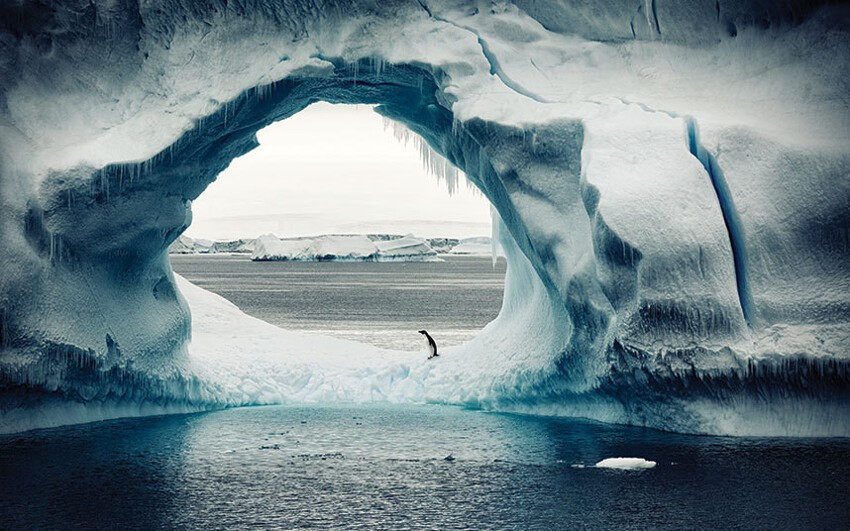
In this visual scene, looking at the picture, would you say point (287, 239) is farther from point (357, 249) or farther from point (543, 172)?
point (543, 172)

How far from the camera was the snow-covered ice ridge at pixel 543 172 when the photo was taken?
40.3 ft

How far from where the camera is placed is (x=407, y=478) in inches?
418

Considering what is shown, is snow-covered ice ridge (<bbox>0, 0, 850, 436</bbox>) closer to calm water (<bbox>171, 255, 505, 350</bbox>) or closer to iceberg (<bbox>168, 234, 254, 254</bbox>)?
calm water (<bbox>171, 255, 505, 350</bbox>)

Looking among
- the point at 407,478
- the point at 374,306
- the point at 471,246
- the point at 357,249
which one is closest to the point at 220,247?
the point at 471,246

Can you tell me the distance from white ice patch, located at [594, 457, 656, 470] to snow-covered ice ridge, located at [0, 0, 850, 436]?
1.69 metres

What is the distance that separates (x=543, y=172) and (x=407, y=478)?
4.49 meters

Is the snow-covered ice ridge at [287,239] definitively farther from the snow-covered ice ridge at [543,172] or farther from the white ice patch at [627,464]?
the white ice patch at [627,464]

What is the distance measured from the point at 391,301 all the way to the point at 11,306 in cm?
3510

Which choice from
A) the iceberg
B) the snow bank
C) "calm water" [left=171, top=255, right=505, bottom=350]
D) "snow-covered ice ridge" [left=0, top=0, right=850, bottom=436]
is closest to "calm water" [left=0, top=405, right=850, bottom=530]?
"snow-covered ice ridge" [left=0, top=0, right=850, bottom=436]

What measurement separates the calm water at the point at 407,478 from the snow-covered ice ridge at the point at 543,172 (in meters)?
0.78

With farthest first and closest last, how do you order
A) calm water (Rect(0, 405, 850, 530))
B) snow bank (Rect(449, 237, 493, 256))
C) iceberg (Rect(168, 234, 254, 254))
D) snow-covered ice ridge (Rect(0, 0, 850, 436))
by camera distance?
snow bank (Rect(449, 237, 493, 256)), iceberg (Rect(168, 234, 254, 254)), snow-covered ice ridge (Rect(0, 0, 850, 436)), calm water (Rect(0, 405, 850, 530))

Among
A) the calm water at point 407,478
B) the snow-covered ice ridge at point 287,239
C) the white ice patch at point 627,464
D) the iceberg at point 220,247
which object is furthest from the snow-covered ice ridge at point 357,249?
the white ice patch at point 627,464

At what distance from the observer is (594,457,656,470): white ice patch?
431 inches

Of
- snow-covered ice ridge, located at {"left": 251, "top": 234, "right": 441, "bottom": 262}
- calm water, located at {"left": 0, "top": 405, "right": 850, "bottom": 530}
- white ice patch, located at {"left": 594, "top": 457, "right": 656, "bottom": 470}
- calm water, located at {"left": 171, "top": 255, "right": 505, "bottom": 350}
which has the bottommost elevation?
calm water, located at {"left": 0, "top": 405, "right": 850, "bottom": 530}
